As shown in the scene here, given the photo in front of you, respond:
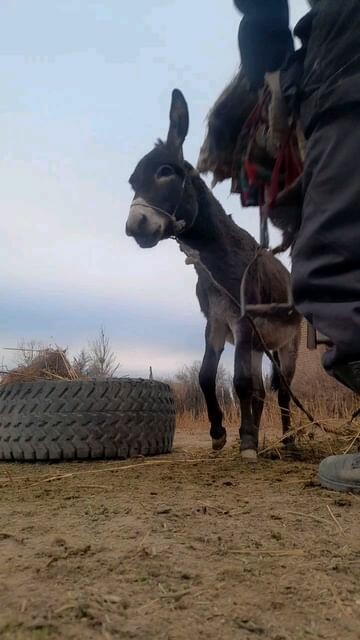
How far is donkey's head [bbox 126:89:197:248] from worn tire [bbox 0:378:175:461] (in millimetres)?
1046

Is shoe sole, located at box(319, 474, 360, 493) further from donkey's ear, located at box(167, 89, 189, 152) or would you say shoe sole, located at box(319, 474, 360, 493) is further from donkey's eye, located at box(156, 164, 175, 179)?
donkey's ear, located at box(167, 89, 189, 152)

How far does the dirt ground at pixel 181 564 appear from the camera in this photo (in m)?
0.85

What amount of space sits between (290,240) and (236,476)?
1482 mm

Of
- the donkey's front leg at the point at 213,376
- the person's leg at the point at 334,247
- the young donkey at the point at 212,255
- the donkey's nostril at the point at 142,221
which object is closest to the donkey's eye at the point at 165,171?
the young donkey at the point at 212,255

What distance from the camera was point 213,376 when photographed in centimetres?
434

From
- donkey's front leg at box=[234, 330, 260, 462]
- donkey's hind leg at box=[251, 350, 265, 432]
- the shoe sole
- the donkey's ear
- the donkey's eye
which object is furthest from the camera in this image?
the donkey's ear

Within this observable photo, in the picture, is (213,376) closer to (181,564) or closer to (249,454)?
(249,454)

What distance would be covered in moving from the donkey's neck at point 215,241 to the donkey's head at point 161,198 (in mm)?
93

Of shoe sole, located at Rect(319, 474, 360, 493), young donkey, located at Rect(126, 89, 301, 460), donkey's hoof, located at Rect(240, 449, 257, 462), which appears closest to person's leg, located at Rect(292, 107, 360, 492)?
shoe sole, located at Rect(319, 474, 360, 493)

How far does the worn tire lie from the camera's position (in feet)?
11.0

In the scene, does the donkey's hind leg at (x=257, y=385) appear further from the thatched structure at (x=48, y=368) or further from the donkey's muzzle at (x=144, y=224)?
the thatched structure at (x=48, y=368)

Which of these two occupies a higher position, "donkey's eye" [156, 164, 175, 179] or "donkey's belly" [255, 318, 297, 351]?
"donkey's eye" [156, 164, 175, 179]

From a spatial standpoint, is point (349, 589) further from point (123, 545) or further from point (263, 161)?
point (263, 161)

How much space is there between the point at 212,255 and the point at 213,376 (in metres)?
0.89
